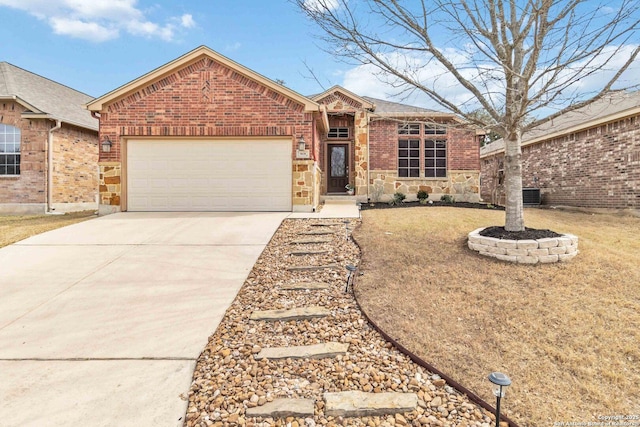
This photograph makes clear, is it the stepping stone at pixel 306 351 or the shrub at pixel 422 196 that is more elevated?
the shrub at pixel 422 196

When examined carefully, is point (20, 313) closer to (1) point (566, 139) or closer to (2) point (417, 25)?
(2) point (417, 25)

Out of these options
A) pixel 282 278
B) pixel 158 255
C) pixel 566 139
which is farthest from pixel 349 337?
pixel 566 139

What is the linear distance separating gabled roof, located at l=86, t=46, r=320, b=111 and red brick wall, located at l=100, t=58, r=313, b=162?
11cm

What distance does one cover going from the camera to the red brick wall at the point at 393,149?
1341 centimetres

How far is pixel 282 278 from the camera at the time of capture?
4.61 metres

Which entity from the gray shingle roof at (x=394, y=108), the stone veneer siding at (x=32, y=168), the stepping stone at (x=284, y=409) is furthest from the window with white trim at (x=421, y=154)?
the stone veneer siding at (x=32, y=168)

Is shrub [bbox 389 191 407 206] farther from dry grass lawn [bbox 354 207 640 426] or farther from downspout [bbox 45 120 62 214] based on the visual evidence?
downspout [bbox 45 120 62 214]

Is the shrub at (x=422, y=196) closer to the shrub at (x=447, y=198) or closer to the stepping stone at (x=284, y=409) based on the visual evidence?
the shrub at (x=447, y=198)

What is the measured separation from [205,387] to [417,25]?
225 inches

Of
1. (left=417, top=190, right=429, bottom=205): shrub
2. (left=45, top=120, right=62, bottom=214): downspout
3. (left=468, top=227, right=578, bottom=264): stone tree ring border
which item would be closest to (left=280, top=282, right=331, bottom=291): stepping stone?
(left=468, top=227, right=578, bottom=264): stone tree ring border

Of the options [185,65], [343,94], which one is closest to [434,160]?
[343,94]

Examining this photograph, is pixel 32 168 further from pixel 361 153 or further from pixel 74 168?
pixel 361 153

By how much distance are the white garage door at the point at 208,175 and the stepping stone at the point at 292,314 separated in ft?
20.7

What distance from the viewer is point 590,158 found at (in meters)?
11.4
